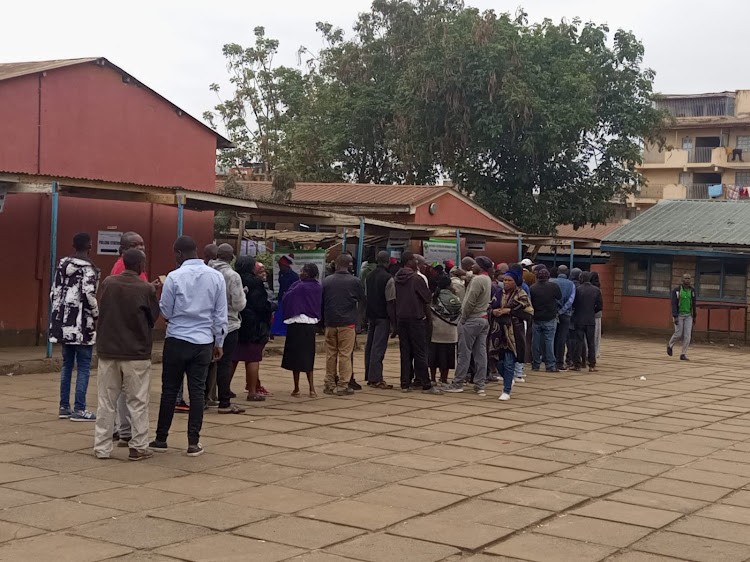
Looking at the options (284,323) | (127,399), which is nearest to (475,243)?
(284,323)

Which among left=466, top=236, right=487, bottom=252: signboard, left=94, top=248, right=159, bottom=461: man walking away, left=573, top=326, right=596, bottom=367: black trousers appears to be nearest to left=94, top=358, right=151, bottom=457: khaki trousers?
left=94, top=248, right=159, bottom=461: man walking away

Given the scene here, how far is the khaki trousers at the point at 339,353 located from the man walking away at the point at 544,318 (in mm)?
4438

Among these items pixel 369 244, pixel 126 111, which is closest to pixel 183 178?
pixel 126 111

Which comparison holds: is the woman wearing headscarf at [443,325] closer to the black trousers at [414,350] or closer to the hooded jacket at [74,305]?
the black trousers at [414,350]

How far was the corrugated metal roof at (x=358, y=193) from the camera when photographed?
24.6m

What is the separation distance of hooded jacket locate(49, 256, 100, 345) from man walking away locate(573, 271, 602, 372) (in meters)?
8.92

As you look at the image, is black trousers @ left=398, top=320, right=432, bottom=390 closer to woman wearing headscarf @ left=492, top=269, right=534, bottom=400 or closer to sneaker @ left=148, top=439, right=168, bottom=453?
woman wearing headscarf @ left=492, top=269, right=534, bottom=400

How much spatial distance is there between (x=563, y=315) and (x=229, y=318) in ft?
24.5

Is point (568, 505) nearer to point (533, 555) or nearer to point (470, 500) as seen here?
point (470, 500)

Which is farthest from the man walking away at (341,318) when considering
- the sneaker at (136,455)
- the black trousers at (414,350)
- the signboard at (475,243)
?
the signboard at (475,243)

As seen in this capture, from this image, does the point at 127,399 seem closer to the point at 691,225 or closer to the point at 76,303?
the point at 76,303

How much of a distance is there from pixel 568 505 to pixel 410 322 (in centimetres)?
568

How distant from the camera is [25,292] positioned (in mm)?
14945

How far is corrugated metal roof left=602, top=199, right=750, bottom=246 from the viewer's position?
1009 inches
